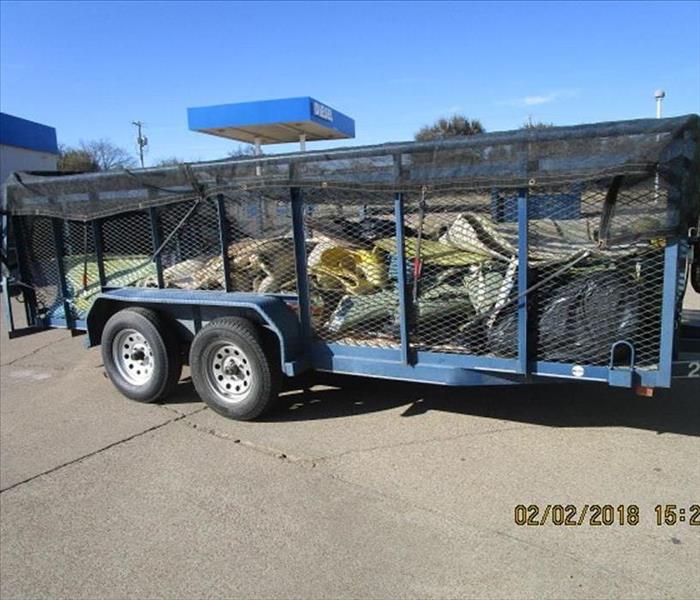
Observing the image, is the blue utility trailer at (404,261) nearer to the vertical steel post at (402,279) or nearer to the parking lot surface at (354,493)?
the vertical steel post at (402,279)

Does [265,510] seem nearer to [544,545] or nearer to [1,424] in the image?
[544,545]

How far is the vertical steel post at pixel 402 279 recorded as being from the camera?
421cm

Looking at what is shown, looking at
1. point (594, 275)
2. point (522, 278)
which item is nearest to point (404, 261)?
point (522, 278)

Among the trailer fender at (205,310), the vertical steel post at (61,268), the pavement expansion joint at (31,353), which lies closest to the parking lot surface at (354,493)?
the trailer fender at (205,310)

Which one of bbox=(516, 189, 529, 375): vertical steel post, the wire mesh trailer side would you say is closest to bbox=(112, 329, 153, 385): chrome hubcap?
the wire mesh trailer side

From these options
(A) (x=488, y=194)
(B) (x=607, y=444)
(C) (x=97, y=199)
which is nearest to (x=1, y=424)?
(C) (x=97, y=199)

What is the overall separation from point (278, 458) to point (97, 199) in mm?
3112

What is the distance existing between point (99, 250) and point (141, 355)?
1161 mm

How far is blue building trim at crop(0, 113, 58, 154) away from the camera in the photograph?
67.3ft

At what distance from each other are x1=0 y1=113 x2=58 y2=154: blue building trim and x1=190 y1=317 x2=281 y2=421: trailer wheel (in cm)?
1959

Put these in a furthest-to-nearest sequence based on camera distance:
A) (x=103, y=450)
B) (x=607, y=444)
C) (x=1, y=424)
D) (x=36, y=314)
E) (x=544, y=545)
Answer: (x=36, y=314), (x=1, y=424), (x=103, y=450), (x=607, y=444), (x=544, y=545)

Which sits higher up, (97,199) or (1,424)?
(97,199)

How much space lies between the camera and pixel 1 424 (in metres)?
5.27
